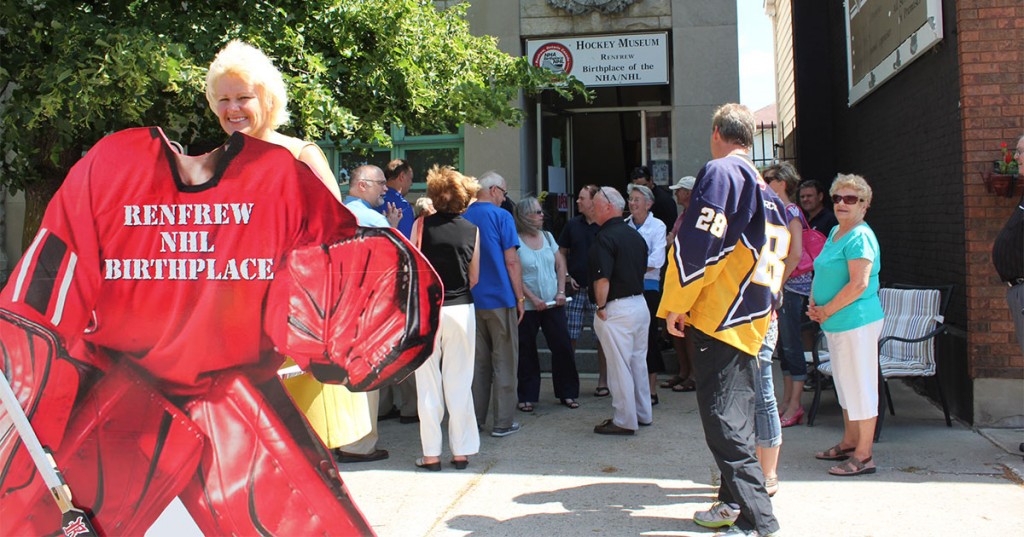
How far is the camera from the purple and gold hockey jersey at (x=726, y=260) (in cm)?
407

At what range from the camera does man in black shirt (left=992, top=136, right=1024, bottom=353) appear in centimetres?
530

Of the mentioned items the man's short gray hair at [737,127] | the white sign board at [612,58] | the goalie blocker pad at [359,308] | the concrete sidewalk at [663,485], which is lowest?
the concrete sidewalk at [663,485]

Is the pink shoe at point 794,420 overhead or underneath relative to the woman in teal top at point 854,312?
underneath

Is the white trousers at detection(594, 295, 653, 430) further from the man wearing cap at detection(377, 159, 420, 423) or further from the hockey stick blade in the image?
the hockey stick blade

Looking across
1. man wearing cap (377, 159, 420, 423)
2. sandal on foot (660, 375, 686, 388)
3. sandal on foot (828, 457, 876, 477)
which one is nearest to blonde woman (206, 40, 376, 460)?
sandal on foot (828, 457, 876, 477)

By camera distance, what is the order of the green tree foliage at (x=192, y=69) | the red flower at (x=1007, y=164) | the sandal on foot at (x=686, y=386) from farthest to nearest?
the sandal on foot at (x=686, y=386)
the red flower at (x=1007, y=164)
the green tree foliage at (x=192, y=69)

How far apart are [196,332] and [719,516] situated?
2.79m

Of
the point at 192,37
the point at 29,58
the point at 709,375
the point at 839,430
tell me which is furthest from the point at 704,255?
the point at 29,58

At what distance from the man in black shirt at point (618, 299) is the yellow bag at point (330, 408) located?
374cm

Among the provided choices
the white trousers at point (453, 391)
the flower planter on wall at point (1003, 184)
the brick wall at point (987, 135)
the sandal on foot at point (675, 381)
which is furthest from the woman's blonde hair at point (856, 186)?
the sandal on foot at point (675, 381)

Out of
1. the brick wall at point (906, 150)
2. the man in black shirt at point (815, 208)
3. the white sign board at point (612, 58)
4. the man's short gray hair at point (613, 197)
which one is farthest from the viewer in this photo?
the white sign board at point (612, 58)

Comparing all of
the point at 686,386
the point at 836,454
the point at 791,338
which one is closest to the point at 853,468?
the point at 836,454

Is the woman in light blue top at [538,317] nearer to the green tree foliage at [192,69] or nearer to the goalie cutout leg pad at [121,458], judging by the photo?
the green tree foliage at [192,69]

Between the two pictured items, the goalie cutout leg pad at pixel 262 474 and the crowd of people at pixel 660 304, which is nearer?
the goalie cutout leg pad at pixel 262 474
